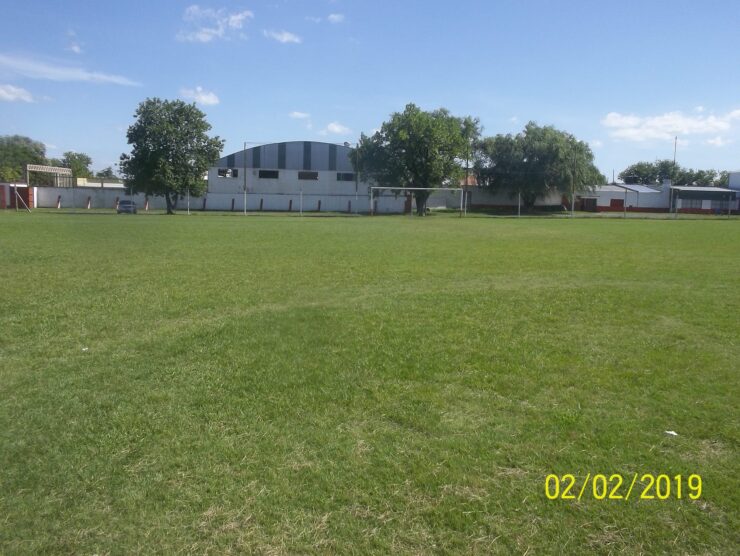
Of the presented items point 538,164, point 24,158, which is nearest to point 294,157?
point 538,164

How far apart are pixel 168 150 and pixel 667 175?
88.0m

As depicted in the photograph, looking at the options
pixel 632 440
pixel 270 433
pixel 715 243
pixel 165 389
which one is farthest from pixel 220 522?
pixel 715 243

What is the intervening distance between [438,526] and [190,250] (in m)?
15.2

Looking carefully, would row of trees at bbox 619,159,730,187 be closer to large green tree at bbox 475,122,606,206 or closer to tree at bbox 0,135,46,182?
large green tree at bbox 475,122,606,206

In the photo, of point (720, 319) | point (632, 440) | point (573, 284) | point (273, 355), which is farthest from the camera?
point (573, 284)

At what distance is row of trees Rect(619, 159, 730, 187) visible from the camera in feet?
311

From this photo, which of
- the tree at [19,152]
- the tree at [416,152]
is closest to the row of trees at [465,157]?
the tree at [416,152]

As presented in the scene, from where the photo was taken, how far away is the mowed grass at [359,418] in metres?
3.10

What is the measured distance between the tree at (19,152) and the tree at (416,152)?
63.0m

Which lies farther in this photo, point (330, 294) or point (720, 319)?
point (330, 294)

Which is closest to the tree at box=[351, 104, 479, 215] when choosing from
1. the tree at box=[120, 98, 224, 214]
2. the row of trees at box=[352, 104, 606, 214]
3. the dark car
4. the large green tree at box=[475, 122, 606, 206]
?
the row of trees at box=[352, 104, 606, 214]

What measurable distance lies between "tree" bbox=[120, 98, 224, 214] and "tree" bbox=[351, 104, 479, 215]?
16172 mm

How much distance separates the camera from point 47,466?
370 cm

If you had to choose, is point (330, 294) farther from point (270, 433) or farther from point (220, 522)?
point (220, 522)
